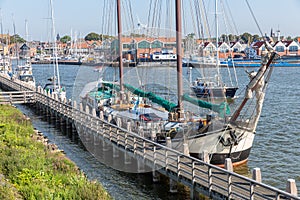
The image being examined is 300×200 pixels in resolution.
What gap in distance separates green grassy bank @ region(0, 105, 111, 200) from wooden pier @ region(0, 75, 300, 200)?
312cm

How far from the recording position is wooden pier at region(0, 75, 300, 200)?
45.7ft

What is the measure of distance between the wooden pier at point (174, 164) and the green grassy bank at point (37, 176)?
3116 mm

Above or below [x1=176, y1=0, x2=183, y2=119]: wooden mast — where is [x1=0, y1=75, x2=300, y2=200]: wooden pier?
below

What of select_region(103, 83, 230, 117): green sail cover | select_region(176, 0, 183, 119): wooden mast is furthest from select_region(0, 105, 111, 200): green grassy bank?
select_region(103, 83, 230, 117): green sail cover

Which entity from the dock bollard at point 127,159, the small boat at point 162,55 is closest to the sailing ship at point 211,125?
the dock bollard at point 127,159

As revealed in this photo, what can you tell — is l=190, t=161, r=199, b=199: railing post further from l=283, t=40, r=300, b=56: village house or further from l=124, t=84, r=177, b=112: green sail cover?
l=283, t=40, r=300, b=56: village house

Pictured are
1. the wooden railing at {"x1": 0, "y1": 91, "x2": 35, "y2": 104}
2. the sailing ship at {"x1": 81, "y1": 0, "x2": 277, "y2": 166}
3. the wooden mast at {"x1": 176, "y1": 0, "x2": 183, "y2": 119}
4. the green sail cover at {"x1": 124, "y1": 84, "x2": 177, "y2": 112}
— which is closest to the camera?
the sailing ship at {"x1": 81, "y1": 0, "x2": 277, "y2": 166}

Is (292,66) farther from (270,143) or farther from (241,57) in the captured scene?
(270,143)

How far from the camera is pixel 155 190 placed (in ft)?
63.6

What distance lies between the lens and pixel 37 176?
16.4 meters

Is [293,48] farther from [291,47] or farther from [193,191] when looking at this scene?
[193,191]

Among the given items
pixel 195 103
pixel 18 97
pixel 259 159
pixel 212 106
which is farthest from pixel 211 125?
pixel 18 97

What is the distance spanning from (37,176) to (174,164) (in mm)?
5406

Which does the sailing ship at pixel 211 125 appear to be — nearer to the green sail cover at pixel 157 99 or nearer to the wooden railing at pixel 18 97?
the green sail cover at pixel 157 99
